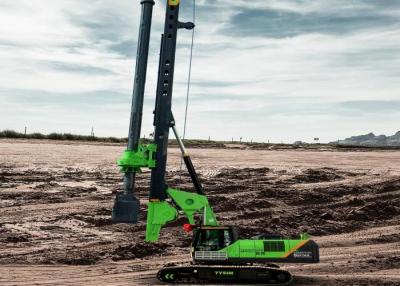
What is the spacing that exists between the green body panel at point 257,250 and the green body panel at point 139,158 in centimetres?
226

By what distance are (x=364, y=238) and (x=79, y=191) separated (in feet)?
39.7

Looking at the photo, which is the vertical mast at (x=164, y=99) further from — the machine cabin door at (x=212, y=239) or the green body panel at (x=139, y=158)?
the machine cabin door at (x=212, y=239)

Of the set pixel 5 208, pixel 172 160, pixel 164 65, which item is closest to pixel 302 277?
pixel 164 65

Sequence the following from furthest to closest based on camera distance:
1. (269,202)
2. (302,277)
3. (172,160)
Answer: (172,160) → (269,202) → (302,277)

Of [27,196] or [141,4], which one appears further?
[27,196]

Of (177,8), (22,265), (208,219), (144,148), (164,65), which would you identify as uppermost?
(177,8)

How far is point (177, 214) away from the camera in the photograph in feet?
35.0

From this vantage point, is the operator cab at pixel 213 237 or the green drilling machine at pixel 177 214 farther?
the operator cab at pixel 213 237

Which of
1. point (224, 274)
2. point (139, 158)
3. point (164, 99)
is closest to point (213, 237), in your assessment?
point (224, 274)

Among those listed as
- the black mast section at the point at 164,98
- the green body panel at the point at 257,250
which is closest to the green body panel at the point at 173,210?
the black mast section at the point at 164,98

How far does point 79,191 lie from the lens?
22594 millimetres

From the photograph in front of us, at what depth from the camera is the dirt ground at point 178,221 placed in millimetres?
12102

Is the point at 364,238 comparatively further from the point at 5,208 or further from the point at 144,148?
the point at 5,208

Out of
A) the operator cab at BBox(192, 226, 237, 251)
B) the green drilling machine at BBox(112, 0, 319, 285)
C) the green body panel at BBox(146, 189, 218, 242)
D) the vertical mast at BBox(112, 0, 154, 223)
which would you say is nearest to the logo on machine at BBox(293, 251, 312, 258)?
the green drilling machine at BBox(112, 0, 319, 285)
